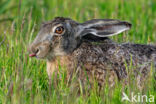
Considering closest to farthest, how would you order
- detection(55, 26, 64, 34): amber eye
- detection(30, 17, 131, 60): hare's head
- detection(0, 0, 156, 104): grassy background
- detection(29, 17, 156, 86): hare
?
detection(0, 0, 156, 104): grassy background → detection(29, 17, 156, 86): hare → detection(30, 17, 131, 60): hare's head → detection(55, 26, 64, 34): amber eye

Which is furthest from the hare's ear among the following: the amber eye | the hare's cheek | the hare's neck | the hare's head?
the hare's cheek

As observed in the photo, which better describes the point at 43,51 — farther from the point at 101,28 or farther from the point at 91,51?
the point at 101,28

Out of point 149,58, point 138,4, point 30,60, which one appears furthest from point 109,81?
point 138,4

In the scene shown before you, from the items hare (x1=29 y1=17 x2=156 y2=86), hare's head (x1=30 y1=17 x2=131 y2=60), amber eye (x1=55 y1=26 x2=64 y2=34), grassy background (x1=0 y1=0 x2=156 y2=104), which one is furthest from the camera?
amber eye (x1=55 y1=26 x2=64 y2=34)

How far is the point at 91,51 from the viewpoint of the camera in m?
6.75

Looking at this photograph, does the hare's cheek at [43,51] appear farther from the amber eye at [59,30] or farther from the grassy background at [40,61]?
the amber eye at [59,30]

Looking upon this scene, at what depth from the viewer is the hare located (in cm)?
647

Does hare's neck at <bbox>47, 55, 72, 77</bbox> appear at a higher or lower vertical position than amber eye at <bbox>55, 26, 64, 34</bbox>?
lower

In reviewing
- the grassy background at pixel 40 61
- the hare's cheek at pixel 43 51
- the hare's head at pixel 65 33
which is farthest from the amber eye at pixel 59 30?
the grassy background at pixel 40 61

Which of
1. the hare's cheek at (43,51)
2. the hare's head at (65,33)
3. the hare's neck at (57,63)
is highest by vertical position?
the hare's head at (65,33)

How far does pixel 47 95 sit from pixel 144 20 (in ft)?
14.7

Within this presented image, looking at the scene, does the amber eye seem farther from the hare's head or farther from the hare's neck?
the hare's neck

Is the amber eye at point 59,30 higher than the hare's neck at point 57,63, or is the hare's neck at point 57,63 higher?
the amber eye at point 59,30

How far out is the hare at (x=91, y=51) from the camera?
21.2 feet
